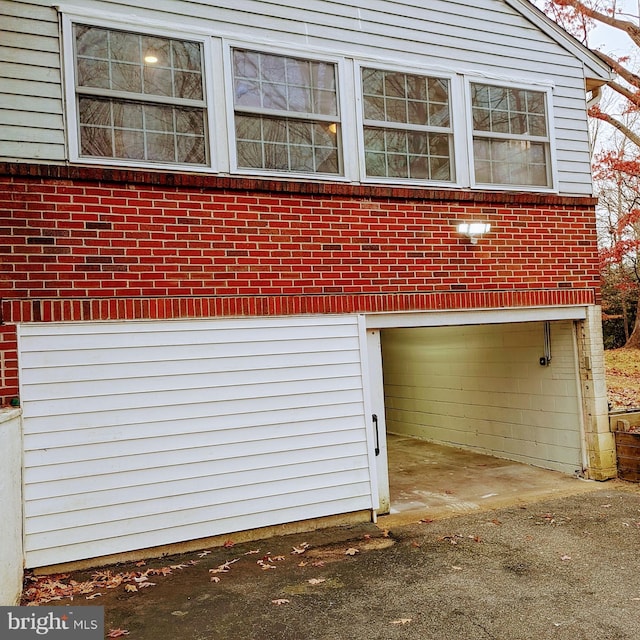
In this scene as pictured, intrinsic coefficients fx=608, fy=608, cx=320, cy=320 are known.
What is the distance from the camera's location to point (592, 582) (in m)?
4.73

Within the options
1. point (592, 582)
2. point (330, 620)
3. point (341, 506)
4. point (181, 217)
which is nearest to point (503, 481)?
point (341, 506)

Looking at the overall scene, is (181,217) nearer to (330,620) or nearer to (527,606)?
(330,620)

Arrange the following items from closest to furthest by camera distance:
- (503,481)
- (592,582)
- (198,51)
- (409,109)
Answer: (592,582), (198,51), (409,109), (503,481)

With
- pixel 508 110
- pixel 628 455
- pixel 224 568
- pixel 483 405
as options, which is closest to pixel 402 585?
pixel 224 568

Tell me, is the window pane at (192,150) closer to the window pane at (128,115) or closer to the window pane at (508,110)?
the window pane at (128,115)

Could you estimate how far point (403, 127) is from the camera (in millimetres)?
6922

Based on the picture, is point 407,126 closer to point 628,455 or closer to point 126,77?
point 126,77

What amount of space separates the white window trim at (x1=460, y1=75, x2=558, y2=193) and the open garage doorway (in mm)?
1862

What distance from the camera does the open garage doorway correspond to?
315 inches

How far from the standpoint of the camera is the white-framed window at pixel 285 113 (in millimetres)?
6195

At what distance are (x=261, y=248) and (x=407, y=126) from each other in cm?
232

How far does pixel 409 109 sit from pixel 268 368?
341cm

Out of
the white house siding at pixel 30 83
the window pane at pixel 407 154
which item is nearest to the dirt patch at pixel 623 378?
the window pane at pixel 407 154

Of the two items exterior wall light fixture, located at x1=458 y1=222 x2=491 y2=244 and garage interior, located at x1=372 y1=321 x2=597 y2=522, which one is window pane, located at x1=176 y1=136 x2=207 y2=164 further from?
garage interior, located at x1=372 y1=321 x2=597 y2=522
